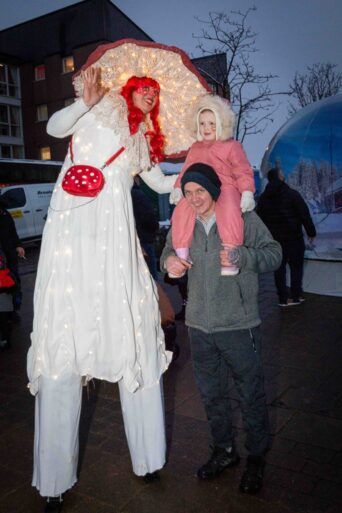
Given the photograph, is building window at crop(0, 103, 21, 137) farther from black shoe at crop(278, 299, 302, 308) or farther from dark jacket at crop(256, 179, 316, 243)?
black shoe at crop(278, 299, 302, 308)

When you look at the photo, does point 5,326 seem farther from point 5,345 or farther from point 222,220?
point 222,220

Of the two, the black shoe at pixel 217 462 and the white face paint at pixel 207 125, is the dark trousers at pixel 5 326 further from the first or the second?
the white face paint at pixel 207 125

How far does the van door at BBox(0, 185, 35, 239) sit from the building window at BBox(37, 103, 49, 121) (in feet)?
62.2

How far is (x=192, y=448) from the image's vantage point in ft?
11.3

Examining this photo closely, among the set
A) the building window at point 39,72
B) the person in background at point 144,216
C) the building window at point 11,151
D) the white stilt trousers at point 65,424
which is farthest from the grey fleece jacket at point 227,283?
the building window at point 11,151

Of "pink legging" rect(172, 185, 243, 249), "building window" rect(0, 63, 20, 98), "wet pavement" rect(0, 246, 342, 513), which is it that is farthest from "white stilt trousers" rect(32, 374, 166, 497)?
"building window" rect(0, 63, 20, 98)

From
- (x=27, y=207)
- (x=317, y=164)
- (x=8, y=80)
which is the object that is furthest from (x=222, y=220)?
(x=8, y=80)

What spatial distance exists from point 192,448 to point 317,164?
7.10 m

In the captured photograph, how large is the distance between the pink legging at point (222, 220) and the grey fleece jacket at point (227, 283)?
0.28 ft

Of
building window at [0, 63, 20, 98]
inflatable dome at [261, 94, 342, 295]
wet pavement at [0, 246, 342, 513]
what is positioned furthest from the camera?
building window at [0, 63, 20, 98]

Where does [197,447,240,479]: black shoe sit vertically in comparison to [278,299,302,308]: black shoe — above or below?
above

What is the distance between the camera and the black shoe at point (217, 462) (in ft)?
9.98

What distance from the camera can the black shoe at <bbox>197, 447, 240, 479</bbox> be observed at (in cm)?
304

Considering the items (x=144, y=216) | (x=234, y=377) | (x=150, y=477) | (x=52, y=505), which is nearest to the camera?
(x=52, y=505)
